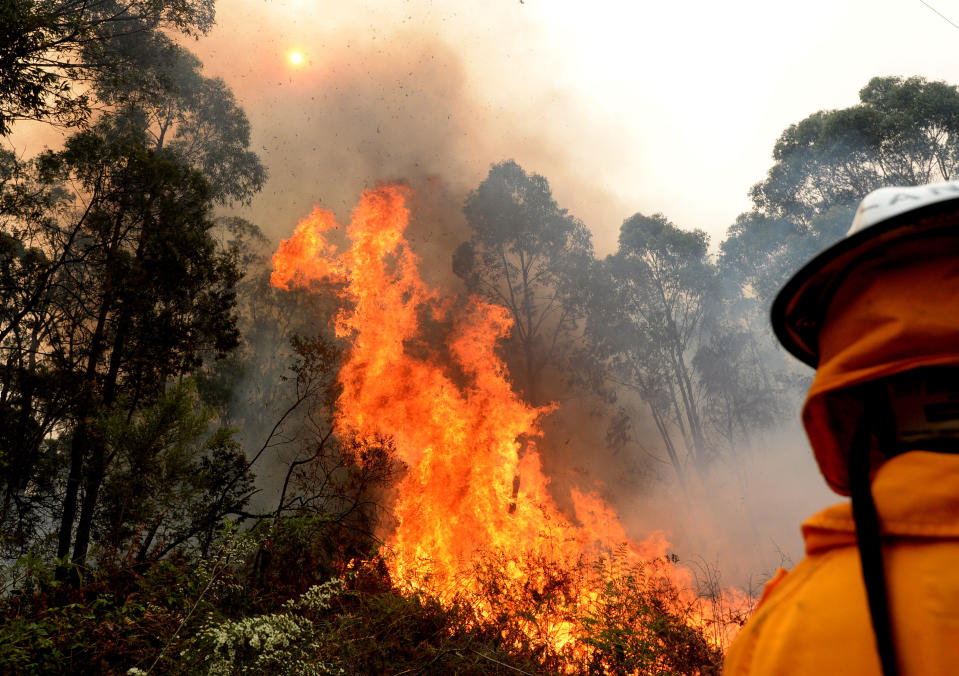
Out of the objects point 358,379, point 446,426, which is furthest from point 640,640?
point 358,379

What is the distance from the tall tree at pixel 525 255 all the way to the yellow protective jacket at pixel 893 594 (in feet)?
76.3

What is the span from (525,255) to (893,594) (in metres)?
24.5

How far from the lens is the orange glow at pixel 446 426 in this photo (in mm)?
14023

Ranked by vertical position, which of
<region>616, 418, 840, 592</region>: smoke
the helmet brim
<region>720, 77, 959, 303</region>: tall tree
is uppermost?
<region>720, 77, 959, 303</region>: tall tree

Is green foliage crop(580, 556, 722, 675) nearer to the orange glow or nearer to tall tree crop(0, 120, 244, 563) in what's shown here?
the orange glow

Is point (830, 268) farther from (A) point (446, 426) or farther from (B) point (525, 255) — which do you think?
(B) point (525, 255)

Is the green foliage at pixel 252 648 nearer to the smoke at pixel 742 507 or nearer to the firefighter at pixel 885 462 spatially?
the firefighter at pixel 885 462

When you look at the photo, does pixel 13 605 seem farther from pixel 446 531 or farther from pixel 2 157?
pixel 2 157

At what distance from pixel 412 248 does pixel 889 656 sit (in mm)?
23730

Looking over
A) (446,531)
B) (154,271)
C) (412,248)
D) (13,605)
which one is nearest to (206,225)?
(154,271)

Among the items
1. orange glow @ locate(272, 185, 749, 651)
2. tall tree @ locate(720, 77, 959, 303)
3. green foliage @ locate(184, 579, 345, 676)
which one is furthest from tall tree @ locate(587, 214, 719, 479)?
green foliage @ locate(184, 579, 345, 676)

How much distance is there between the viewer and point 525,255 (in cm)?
2475

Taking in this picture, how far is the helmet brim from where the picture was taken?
0.95 meters

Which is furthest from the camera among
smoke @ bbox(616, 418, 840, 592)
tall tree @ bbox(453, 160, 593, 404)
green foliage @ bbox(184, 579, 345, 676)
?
tall tree @ bbox(453, 160, 593, 404)
